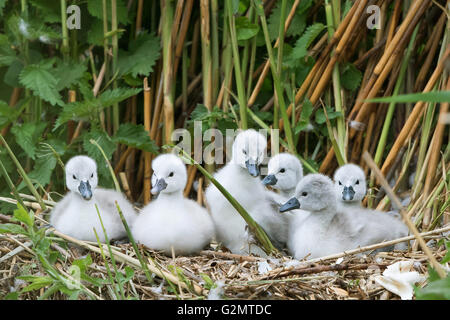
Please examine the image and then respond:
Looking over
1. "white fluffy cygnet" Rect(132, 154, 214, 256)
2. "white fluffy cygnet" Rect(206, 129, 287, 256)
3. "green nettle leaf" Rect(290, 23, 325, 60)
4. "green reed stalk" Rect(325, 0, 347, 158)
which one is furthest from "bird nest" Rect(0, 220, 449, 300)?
"green nettle leaf" Rect(290, 23, 325, 60)

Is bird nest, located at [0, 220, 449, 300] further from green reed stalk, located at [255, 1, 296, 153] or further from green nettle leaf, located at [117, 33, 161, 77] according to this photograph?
green nettle leaf, located at [117, 33, 161, 77]

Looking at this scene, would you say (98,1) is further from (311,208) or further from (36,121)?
(311,208)

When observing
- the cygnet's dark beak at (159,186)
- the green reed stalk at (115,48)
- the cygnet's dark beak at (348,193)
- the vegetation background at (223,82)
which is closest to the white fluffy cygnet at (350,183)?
the cygnet's dark beak at (348,193)

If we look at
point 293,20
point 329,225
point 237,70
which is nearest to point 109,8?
point 237,70

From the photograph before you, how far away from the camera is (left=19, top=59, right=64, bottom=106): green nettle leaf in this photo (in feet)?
10.3

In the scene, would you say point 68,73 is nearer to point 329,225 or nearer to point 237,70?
point 237,70

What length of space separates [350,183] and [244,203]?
45 cm

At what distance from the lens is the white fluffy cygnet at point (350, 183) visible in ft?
9.45

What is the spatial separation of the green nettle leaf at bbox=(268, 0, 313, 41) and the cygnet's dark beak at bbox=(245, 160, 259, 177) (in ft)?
2.50

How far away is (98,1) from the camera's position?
3.33 metres

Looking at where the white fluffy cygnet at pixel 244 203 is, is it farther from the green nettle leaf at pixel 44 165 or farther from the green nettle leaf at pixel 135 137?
the green nettle leaf at pixel 44 165

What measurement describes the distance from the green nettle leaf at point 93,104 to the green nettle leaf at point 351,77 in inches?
38.5

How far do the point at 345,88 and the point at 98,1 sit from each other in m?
1.25

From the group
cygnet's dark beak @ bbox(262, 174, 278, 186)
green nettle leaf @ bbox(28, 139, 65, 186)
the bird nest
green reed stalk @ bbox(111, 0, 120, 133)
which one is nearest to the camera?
the bird nest
